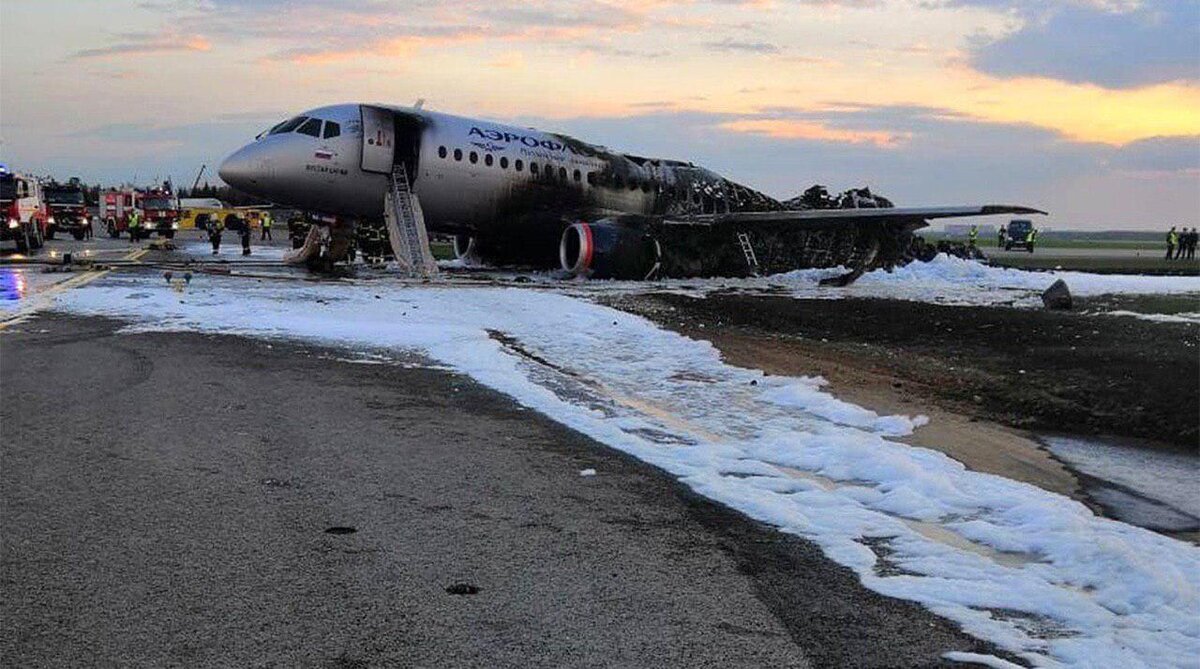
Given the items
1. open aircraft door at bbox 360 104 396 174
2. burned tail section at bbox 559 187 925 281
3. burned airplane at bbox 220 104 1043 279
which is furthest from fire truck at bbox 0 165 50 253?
burned tail section at bbox 559 187 925 281

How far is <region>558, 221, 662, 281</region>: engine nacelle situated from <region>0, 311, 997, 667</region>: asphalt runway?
15204mm

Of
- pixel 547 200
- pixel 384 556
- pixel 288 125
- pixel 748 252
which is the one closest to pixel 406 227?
pixel 288 125

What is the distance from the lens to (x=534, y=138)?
24625 millimetres

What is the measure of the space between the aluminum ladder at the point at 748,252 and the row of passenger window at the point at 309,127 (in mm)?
10828

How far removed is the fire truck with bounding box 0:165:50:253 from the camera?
99.2 feet

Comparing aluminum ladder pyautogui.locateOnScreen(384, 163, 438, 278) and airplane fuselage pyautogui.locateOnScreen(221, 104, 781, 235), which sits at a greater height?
airplane fuselage pyautogui.locateOnScreen(221, 104, 781, 235)

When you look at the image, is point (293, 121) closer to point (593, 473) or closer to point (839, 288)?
→ point (839, 288)

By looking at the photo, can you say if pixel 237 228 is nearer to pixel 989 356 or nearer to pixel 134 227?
pixel 134 227

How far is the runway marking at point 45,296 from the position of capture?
1262 centimetres

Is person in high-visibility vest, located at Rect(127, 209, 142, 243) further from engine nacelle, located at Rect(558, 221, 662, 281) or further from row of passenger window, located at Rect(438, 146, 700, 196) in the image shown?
engine nacelle, located at Rect(558, 221, 662, 281)

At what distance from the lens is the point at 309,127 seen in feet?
69.2

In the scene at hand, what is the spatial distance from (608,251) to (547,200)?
9.32 ft

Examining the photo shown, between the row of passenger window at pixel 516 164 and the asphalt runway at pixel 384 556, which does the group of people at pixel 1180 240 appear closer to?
the row of passenger window at pixel 516 164

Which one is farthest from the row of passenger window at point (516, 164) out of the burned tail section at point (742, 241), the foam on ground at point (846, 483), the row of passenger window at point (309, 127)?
the foam on ground at point (846, 483)
